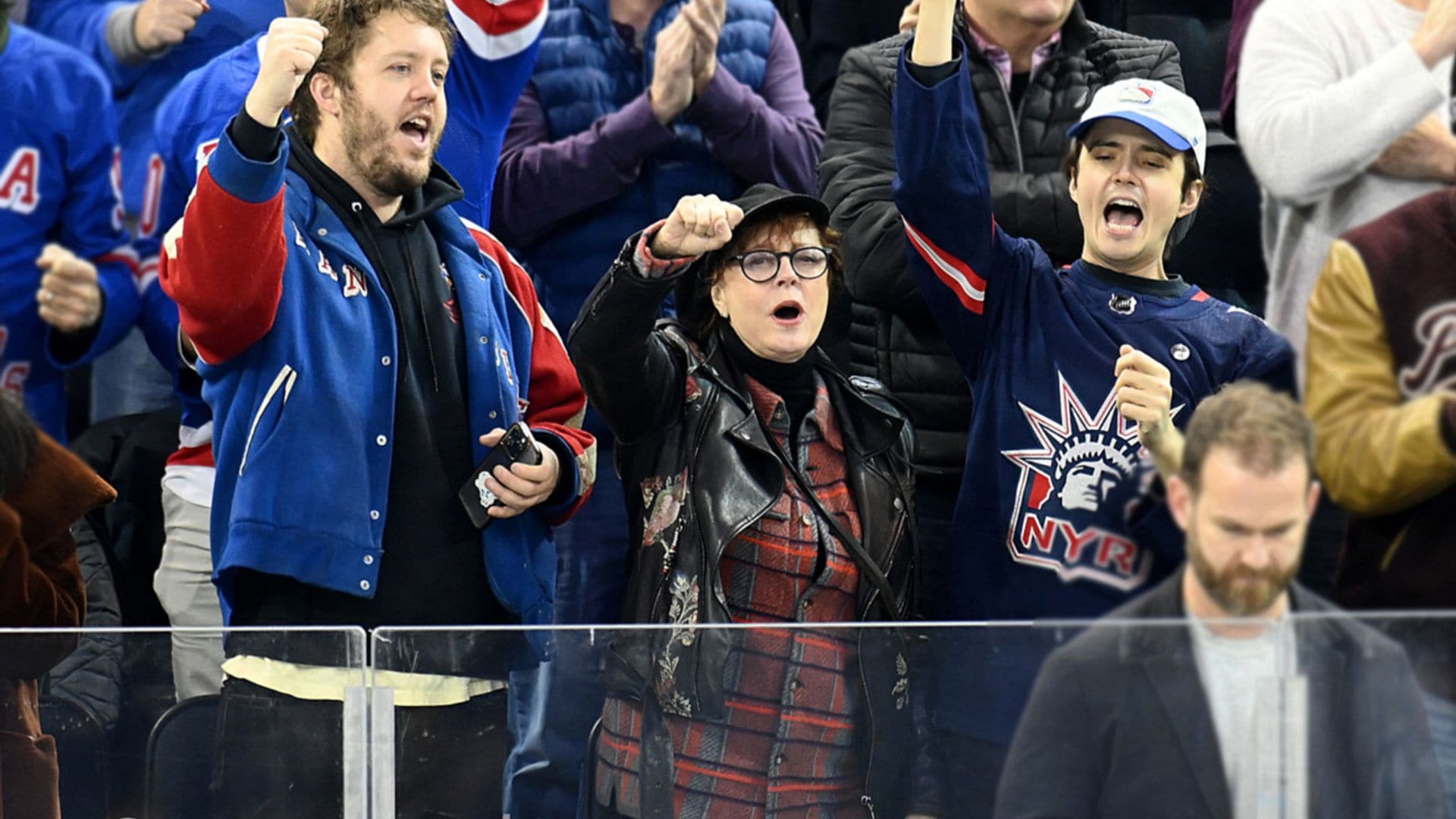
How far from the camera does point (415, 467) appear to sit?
2.98 metres

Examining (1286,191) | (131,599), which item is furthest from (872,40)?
(1286,191)

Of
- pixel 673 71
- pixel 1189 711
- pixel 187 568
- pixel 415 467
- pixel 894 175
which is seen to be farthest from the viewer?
pixel 673 71

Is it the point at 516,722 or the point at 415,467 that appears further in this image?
the point at 415,467

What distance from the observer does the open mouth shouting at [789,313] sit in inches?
126

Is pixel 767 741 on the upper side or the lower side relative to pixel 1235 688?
lower

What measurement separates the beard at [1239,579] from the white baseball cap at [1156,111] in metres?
0.76

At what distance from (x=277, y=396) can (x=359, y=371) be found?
13cm

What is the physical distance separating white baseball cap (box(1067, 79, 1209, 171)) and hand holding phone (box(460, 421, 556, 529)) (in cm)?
94

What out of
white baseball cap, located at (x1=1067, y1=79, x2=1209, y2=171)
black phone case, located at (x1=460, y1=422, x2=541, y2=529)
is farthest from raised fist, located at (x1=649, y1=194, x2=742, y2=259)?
white baseball cap, located at (x1=1067, y1=79, x2=1209, y2=171)

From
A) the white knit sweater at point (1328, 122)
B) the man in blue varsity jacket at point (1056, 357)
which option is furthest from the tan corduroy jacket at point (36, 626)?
the white knit sweater at point (1328, 122)

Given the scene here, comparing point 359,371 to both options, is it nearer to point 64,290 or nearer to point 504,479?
point 504,479

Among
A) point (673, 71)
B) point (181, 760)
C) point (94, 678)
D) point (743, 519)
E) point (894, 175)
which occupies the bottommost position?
point (181, 760)

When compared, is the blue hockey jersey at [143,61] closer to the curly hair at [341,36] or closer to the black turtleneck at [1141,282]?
the curly hair at [341,36]

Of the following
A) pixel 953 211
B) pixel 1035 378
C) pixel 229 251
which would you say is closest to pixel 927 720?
pixel 1035 378
